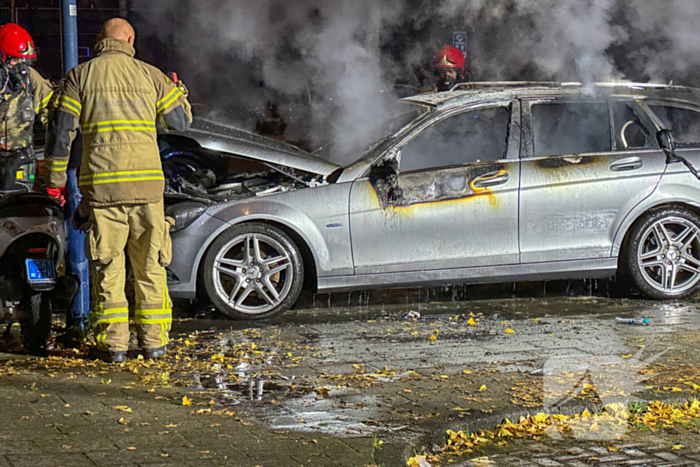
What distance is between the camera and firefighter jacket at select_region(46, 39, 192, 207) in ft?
19.1

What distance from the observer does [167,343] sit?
20.1 ft

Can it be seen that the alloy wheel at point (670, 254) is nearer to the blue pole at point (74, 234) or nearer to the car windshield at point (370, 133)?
the car windshield at point (370, 133)

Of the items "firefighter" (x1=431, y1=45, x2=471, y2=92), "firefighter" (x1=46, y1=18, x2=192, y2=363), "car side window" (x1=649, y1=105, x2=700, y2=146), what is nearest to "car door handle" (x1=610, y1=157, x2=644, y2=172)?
"car side window" (x1=649, y1=105, x2=700, y2=146)

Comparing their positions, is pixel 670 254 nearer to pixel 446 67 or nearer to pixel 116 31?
pixel 446 67

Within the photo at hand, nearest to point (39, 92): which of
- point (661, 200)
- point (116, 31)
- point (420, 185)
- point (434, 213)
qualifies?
point (116, 31)

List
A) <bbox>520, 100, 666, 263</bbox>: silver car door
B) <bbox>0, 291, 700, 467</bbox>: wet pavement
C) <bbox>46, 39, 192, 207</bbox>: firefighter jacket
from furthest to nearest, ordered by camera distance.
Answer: <bbox>520, 100, 666, 263</bbox>: silver car door → <bbox>46, 39, 192, 207</bbox>: firefighter jacket → <bbox>0, 291, 700, 467</bbox>: wet pavement

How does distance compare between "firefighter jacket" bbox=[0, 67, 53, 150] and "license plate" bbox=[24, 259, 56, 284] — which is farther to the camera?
"firefighter jacket" bbox=[0, 67, 53, 150]

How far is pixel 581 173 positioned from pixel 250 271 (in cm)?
262

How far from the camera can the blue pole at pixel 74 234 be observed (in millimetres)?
6430

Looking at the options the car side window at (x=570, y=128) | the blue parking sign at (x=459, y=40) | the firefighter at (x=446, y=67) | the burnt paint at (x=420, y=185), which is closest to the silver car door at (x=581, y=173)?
the car side window at (x=570, y=128)

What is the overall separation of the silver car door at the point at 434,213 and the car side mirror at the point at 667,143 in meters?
1.20

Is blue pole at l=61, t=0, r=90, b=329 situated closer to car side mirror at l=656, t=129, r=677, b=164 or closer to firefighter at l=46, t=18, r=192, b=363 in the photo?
firefighter at l=46, t=18, r=192, b=363

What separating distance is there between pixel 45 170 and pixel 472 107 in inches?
134

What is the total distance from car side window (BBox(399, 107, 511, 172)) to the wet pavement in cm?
119
